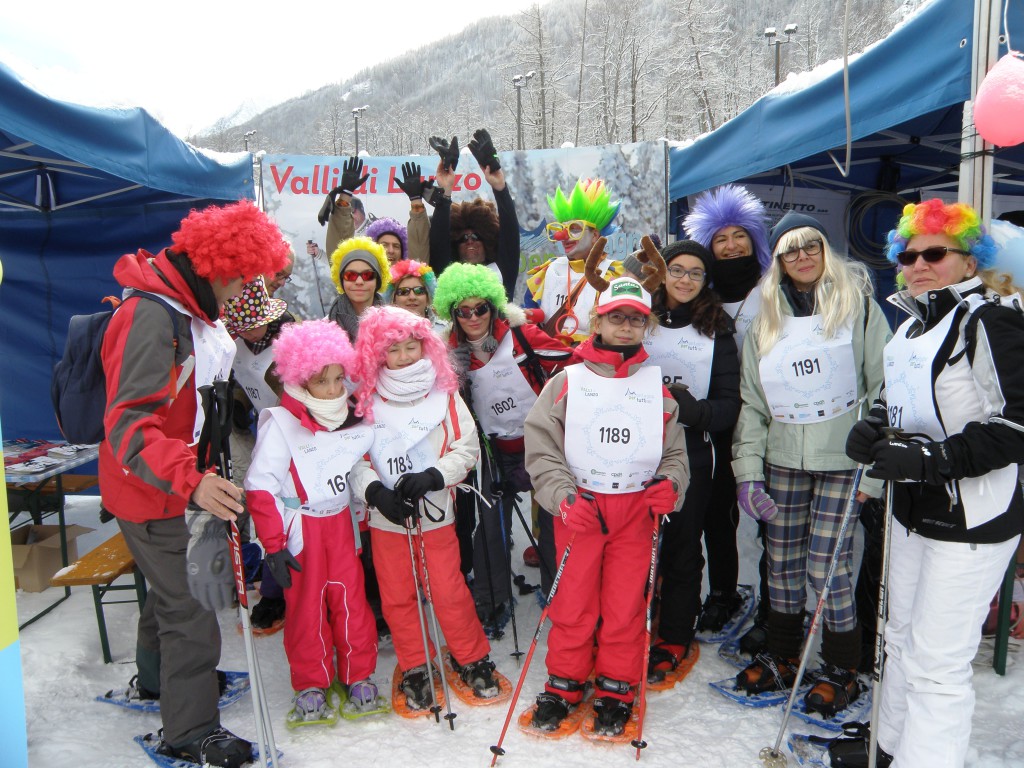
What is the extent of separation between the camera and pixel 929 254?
2318mm

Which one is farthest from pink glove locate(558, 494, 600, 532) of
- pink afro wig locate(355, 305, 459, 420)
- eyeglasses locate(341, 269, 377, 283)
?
eyeglasses locate(341, 269, 377, 283)

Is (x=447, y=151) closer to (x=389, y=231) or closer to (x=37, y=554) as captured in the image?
(x=389, y=231)

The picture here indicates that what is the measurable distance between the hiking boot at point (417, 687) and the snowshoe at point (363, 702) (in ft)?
0.37

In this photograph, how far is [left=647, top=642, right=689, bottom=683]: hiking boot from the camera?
317cm

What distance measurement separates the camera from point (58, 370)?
2508 millimetres

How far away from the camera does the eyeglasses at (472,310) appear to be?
3.40 metres

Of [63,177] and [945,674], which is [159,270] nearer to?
[945,674]

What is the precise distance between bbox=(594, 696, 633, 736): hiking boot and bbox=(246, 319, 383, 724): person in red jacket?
102 centimetres

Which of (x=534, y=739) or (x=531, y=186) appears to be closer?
(x=534, y=739)

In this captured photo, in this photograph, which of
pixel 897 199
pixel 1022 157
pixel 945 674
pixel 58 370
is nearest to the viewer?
pixel 945 674

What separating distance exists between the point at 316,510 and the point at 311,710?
2.96 ft

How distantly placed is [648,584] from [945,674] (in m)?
1.11

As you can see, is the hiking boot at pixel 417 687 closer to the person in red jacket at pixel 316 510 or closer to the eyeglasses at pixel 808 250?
the person in red jacket at pixel 316 510

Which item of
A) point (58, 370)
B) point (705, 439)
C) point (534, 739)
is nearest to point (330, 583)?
point (534, 739)
